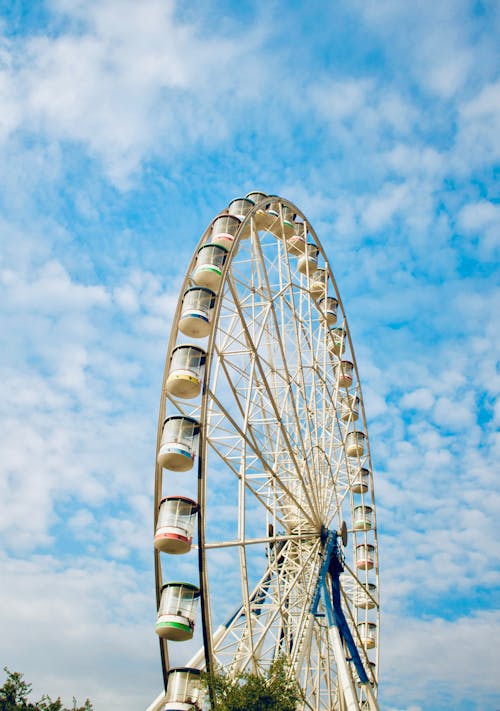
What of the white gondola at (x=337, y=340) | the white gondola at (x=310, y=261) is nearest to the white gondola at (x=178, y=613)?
the white gondola at (x=337, y=340)

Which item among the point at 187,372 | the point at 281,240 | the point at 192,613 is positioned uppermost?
Answer: the point at 281,240

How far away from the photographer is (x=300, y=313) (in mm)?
26062

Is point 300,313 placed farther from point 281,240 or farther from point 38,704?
point 38,704

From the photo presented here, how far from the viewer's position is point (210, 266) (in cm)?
2036

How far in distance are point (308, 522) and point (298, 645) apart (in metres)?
4.22

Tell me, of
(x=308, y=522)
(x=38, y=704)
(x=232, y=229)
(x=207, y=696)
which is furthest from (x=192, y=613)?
(x=232, y=229)

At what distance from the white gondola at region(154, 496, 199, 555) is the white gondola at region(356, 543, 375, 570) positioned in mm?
16592

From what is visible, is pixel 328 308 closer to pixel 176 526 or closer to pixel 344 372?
pixel 344 372

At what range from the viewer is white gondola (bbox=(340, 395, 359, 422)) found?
31750 millimetres

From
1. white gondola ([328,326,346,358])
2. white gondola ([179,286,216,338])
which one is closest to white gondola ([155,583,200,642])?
white gondola ([179,286,216,338])

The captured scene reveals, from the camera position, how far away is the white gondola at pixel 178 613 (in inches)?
624

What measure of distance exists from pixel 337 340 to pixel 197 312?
45.1ft

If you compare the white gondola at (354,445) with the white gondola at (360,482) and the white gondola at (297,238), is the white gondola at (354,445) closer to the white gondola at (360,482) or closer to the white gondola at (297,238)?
the white gondola at (360,482)

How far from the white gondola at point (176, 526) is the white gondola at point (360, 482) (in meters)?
16.1
